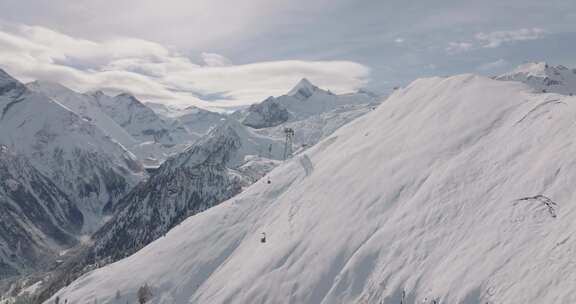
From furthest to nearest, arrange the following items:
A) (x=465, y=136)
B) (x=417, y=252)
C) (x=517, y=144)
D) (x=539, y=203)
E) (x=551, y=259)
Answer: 1. (x=465, y=136)
2. (x=517, y=144)
3. (x=417, y=252)
4. (x=539, y=203)
5. (x=551, y=259)

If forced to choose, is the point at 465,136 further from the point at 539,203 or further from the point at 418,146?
the point at 539,203

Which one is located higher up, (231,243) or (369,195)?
(369,195)

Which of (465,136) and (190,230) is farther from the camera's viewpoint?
(190,230)

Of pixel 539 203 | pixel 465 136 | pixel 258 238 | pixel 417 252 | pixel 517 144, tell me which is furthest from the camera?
pixel 258 238

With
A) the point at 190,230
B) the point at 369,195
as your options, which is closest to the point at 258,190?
the point at 190,230

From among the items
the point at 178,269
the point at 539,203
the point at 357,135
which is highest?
the point at 539,203

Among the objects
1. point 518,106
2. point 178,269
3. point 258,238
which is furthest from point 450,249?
point 178,269
